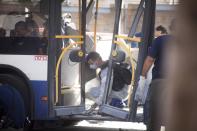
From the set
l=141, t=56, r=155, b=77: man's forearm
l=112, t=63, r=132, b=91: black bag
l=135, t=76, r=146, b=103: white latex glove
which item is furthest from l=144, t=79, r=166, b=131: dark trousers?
l=112, t=63, r=132, b=91: black bag

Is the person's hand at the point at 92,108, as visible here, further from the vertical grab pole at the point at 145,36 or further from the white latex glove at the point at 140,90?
the white latex glove at the point at 140,90

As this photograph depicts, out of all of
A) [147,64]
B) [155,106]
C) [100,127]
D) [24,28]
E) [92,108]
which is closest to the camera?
[155,106]

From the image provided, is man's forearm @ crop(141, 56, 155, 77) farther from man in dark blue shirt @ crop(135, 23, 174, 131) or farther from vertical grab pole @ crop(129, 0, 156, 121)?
vertical grab pole @ crop(129, 0, 156, 121)

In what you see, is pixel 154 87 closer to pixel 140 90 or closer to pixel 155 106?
pixel 155 106

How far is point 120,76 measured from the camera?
6.55m

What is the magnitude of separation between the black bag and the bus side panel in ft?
3.29

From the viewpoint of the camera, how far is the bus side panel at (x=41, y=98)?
21.6ft

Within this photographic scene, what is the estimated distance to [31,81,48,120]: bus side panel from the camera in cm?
659

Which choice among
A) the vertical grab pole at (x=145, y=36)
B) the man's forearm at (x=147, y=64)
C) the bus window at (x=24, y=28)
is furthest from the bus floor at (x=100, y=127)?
the man's forearm at (x=147, y=64)

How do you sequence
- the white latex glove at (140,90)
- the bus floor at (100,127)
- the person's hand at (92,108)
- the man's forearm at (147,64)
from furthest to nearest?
the bus floor at (100,127), the person's hand at (92,108), the white latex glove at (140,90), the man's forearm at (147,64)

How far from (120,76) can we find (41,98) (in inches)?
47.0

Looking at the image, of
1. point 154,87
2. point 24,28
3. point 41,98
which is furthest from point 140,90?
point 24,28

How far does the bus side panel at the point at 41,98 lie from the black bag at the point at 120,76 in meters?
1.00

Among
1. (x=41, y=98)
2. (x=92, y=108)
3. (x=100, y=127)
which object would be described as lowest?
(x=100, y=127)
